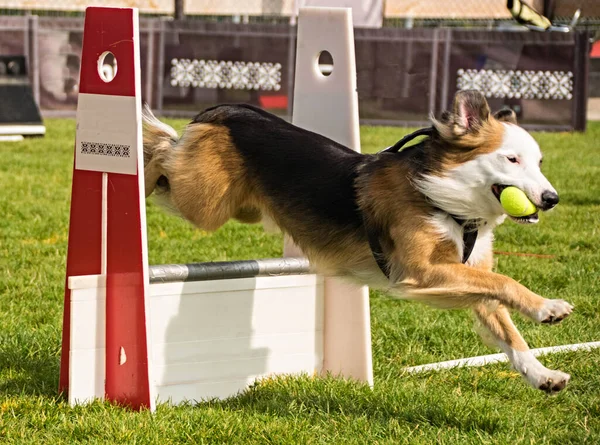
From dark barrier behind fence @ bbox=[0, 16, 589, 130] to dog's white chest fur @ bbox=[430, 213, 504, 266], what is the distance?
1027cm

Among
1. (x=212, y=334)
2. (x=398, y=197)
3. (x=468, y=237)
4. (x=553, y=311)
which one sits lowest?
(x=212, y=334)

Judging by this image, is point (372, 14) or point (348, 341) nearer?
point (348, 341)

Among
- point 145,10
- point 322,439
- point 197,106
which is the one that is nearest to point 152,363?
point 322,439

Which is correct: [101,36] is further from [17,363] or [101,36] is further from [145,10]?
[145,10]

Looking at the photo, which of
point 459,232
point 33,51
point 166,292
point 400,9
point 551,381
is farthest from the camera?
point 400,9

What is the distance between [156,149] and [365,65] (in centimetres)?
985

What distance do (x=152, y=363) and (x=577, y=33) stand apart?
36.9ft

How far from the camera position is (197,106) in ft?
48.1

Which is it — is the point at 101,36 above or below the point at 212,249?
above

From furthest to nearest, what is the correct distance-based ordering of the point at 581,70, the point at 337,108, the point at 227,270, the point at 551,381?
the point at 581,70 < the point at 337,108 < the point at 227,270 < the point at 551,381

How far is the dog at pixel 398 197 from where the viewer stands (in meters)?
3.57

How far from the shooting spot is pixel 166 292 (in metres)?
4.00

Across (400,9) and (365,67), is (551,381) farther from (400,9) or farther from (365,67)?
(400,9)

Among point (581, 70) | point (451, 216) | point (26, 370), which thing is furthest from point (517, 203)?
point (581, 70)
